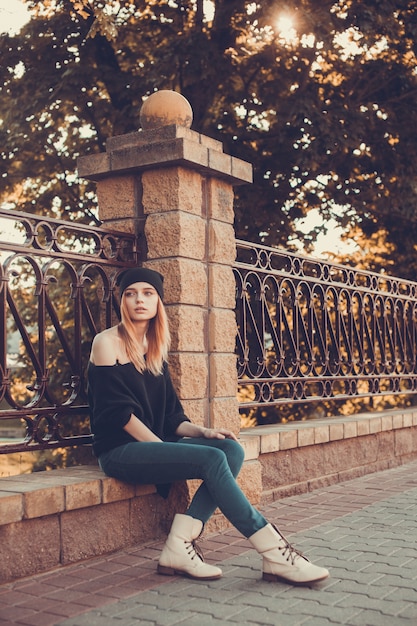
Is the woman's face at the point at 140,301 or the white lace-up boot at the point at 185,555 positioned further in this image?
the woman's face at the point at 140,301

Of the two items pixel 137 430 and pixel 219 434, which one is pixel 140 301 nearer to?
pixel 137 430

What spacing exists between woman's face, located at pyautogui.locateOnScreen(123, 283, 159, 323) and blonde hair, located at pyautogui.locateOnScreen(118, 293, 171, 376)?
0.03 metres

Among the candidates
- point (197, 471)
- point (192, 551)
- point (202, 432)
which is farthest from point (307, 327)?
point (192, 551)

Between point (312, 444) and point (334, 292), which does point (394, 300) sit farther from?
point (312, 444)

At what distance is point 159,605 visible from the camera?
359cm

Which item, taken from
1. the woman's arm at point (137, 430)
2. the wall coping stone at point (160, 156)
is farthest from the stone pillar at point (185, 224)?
the woman's arm at point (137, 430)

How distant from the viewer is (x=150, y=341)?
182 inches

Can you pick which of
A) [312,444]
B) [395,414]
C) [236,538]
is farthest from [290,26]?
[236,538]

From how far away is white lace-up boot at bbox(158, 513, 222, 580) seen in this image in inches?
158

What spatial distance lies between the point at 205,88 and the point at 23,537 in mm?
9355

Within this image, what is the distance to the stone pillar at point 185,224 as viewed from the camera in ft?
16.9

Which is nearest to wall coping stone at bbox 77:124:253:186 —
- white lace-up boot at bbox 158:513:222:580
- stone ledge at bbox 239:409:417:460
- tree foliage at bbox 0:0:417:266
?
stone ledge at bbox 239:409:417:460

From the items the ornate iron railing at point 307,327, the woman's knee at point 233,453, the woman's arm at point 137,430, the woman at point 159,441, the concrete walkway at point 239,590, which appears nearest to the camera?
the concrete walkway at point 239,590

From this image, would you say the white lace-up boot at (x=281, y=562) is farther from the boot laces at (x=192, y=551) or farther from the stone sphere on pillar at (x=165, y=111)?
the stone sphere on pillar at (x=165, y=111)
